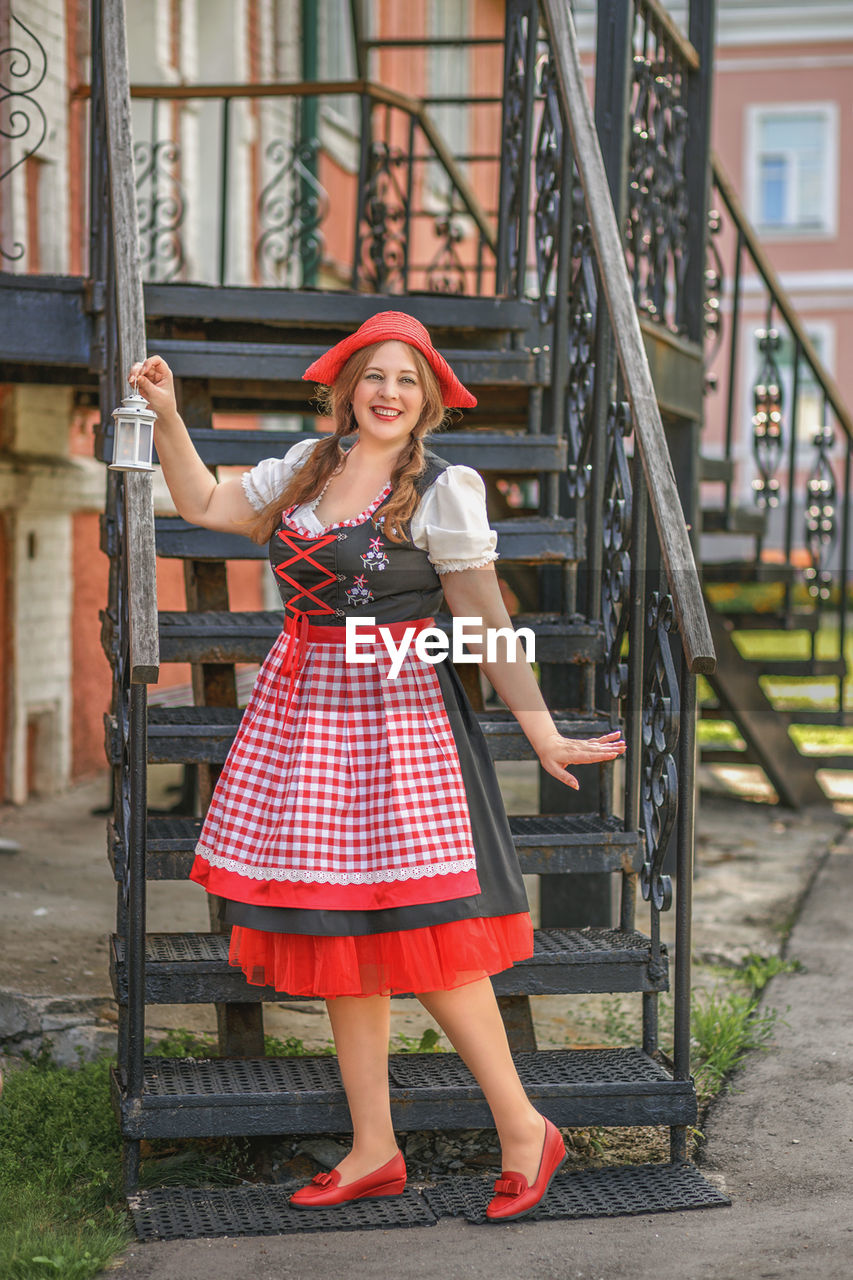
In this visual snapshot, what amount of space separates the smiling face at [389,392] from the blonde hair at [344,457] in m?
0.02

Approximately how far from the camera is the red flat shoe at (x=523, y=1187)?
290 cm

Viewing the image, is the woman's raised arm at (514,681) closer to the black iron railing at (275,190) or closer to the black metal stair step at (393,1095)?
the black metal stair step at (393,1095)

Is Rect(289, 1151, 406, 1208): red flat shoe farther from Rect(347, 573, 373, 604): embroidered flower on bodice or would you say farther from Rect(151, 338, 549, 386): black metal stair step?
Rect(151, 338, 549, 386): black metal stair step

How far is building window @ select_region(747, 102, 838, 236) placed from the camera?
79.6 feet

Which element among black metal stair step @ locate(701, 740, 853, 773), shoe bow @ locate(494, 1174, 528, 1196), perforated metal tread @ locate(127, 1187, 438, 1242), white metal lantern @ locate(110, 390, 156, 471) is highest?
white metal lantern @ locate(110, 390, 156, 471)


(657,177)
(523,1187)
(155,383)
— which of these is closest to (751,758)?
(657,177)

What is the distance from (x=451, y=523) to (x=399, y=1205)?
4.39 ft

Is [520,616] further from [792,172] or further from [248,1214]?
[792,172]

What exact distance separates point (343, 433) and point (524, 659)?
58 centimetres

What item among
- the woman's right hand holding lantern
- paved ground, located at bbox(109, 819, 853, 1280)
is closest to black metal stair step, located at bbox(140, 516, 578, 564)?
the woman's right hand holding lantern

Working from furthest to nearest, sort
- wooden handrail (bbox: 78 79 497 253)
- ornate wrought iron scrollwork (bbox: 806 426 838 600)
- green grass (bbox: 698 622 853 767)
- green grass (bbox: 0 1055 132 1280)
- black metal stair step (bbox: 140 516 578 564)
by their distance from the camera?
green grass (bbox: 698 622 853 767)
ornate wrought iron scrollwork (bbox: 806 426 838 600)
wooden handrail (bbox: 78 79 497 253)
black metal stair step (bbox: 140 516 578 564)
green grass (bbox: 0 1055 132 1280)

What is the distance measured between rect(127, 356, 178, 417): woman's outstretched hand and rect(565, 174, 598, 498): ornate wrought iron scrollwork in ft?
4.85

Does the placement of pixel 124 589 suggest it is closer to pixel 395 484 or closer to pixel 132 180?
pixel 395 484

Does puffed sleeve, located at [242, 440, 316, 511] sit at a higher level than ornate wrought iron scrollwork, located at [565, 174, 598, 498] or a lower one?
lower
